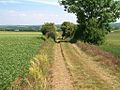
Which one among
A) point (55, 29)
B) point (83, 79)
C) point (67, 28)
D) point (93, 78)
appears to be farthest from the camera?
A: point (67, 28)

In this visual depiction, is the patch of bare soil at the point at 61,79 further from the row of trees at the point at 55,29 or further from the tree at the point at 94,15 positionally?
the row of trees at the point at 55,29

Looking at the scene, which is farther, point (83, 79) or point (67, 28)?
point (67, 28)

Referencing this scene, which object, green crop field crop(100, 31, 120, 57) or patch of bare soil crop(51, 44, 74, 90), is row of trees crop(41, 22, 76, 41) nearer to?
green crop field crop(100, 31, 120, 57)

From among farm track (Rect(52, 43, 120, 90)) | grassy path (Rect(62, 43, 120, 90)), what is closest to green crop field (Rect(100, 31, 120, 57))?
grassy path (Rect(62, 43, 120, 90))

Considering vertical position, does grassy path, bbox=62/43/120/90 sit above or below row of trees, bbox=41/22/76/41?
above

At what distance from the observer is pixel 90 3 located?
232ft

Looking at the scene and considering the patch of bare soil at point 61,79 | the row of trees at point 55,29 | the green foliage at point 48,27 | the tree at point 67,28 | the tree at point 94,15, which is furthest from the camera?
the tree at point 67,28

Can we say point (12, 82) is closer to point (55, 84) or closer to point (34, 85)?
point (34, 85)

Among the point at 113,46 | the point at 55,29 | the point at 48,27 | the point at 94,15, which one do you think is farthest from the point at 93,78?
the point at 55,29

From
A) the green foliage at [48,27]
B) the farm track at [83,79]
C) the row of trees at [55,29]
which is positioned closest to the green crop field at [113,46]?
the farm track at [83,79]

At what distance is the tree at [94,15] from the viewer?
67.2 metres

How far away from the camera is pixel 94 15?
7062 centimetres

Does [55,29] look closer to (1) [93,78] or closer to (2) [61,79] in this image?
(2) [61,79]

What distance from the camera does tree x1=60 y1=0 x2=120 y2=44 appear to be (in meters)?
67.2
